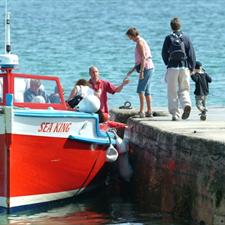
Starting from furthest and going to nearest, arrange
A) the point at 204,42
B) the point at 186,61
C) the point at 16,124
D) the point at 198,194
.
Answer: the point at 204,42 → the point at 186,61 → the point at 16,124 → the point at 198,194

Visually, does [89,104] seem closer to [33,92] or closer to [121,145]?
[33,92]

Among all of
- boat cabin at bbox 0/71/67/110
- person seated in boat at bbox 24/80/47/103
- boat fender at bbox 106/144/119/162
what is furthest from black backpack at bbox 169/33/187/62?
person seated in boat at bbox 24/80/47/103

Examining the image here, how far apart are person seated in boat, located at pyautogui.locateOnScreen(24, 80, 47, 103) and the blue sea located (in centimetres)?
163

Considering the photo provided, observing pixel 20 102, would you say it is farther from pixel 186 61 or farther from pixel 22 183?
pixel 186 61

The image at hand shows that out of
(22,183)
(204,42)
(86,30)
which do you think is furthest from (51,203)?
(86,30)

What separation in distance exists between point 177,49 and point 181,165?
3.01 m

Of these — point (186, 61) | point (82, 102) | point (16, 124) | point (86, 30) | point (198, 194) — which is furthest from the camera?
point (86, 30)

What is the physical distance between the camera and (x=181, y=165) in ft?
49.4

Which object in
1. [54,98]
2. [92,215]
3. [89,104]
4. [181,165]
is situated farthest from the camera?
[54,98]

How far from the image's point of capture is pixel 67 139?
16.2 metres

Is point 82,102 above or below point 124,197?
above

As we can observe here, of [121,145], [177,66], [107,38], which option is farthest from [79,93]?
[107,38]

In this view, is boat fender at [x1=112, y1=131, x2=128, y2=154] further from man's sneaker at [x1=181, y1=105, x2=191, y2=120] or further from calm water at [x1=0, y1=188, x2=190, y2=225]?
man's sneaker at [x1=181, y1=105, x2=191, y2=120]

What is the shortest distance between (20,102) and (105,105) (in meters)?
2.10
